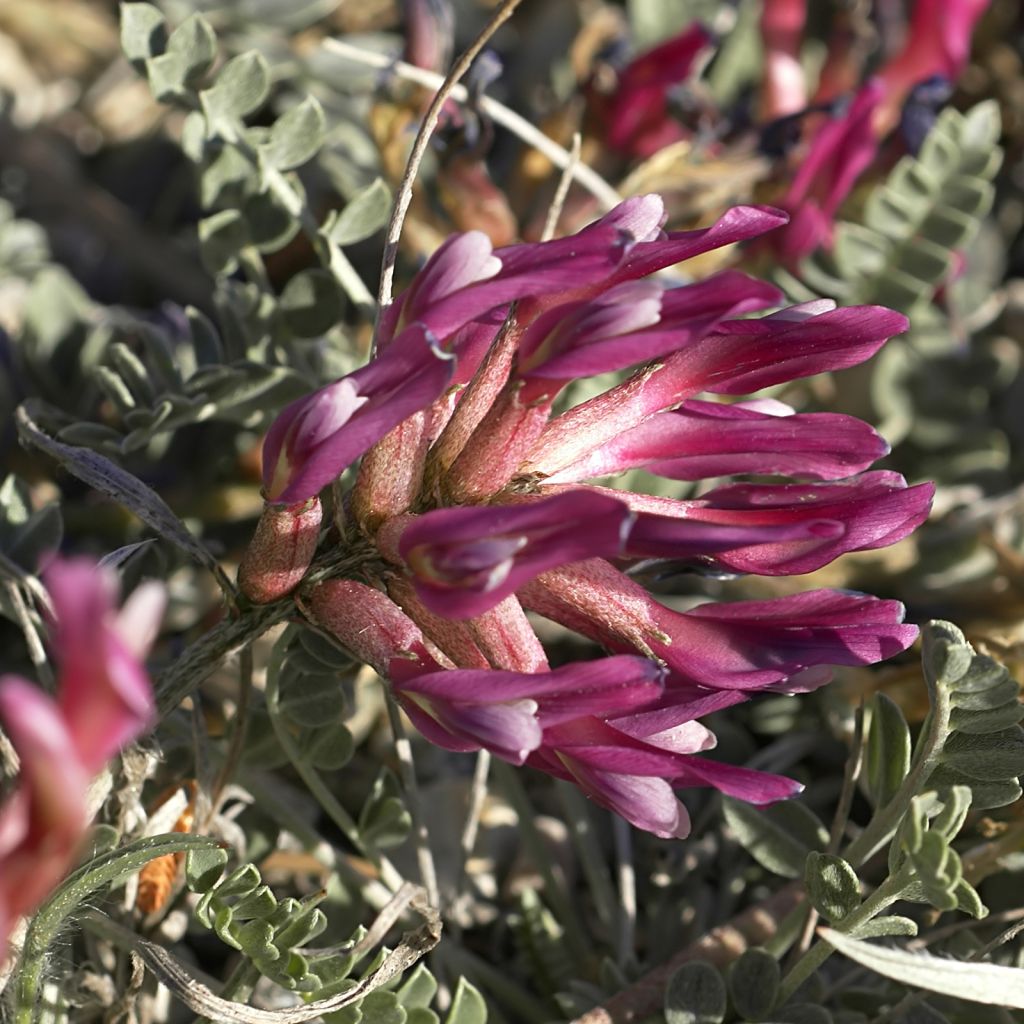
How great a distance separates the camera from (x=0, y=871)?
762mm

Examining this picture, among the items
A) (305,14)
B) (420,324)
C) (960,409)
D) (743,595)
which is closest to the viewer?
(420,324)

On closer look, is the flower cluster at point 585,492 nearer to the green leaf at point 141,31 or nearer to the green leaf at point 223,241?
the green leaf at point 223,241

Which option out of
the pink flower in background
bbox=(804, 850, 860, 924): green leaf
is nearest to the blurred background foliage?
bbox=(804, 850, 860, 924): green leaf

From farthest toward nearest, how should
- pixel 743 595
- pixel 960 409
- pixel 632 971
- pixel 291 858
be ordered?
pixel 960 409 < pixel 743 595 < pixel 291 858 < pixel 632 971

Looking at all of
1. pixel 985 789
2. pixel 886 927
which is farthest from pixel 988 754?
pixel 886 927

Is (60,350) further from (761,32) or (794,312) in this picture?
(761,32)

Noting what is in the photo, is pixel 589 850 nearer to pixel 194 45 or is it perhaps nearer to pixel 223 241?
pixel 223 241

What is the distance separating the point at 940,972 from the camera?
1220 mm

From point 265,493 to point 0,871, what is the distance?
0.53 meters

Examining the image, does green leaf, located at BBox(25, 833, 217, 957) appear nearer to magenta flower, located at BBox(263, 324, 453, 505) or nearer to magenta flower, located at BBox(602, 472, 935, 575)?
magenta flower, located at BBox(263, 324, 453, 505)

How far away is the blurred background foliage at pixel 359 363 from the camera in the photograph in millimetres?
1528

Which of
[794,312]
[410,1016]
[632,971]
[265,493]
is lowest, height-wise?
[632,971]

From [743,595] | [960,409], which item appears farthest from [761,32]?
[743,595]

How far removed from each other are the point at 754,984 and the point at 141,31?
4.63 ft
